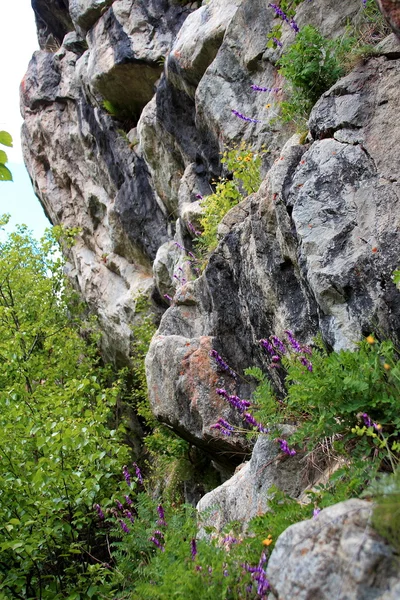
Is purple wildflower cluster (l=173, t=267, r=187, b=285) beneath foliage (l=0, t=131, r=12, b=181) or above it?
above

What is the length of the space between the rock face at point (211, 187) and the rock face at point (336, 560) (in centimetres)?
177

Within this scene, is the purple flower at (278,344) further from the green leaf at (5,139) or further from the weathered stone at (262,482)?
the green leaf at (5,139)

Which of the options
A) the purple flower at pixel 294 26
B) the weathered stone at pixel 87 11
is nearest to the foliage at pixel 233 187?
the purple flower at pixel 294 26

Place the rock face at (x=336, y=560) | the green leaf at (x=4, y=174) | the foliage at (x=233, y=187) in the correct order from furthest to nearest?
the foliage at (x=233, y=187), the green leaf at (x=4, y=174), the rock face at (x=336, y=560)

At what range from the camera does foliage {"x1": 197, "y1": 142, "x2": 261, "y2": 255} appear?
7.62 metres

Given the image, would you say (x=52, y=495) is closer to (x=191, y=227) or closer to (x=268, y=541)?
(x=268, y=541)

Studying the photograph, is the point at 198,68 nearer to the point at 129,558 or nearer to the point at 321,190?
the point at 321,190

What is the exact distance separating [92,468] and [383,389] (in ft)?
11.0

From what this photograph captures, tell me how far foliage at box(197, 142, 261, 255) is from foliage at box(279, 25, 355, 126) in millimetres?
1730

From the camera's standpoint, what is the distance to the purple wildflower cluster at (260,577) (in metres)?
2.74

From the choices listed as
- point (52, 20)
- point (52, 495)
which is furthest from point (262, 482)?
point (52, 20)

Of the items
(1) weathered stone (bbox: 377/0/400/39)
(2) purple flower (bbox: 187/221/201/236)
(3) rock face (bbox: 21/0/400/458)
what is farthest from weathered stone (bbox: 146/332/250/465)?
(1) weathered stone (bbox: 377/0/400/39)

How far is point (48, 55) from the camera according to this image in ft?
65.5

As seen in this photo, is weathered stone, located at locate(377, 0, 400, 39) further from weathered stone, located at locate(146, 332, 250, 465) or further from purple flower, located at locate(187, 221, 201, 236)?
purple flower, located at locate(187, 221, 201, 236)
